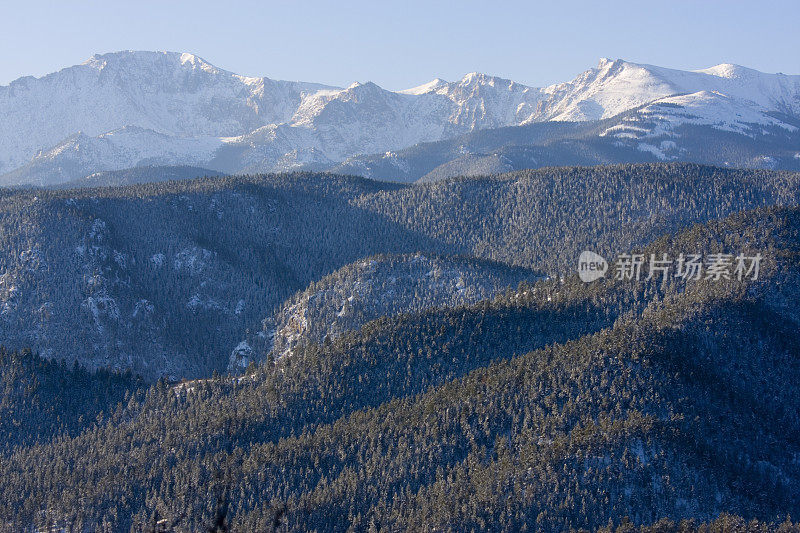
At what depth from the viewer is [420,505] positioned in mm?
198125

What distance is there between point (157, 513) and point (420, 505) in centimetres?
5690

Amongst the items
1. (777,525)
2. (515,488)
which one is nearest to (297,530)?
(515,488)

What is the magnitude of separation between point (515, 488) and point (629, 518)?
970 inches

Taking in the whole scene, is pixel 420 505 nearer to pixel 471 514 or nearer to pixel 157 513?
pixel 471 514

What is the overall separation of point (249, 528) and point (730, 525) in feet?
326

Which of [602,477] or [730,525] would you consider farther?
[602,477]

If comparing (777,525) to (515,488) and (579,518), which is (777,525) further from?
(515,488)

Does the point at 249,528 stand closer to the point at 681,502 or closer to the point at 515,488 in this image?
the point at 515,488

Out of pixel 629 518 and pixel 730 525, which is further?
pixel 629 518

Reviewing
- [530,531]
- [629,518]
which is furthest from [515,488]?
[629,518]

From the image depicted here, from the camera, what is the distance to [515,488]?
198250 mm

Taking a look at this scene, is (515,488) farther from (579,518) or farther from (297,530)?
(297,530)

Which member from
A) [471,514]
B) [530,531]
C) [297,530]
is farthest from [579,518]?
[297,530]

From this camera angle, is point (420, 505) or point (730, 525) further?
point (420, 505)
